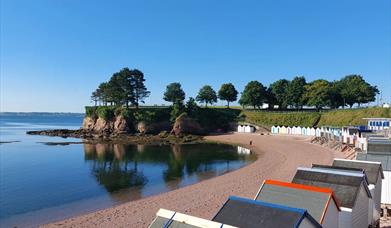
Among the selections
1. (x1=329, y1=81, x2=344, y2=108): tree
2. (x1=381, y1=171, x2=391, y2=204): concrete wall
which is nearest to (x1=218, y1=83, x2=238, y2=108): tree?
(x1=329, y1=81, x2=344, y2=108): tree

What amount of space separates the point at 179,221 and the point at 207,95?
3374 inches

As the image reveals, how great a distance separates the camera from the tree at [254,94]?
Result: 8519cm

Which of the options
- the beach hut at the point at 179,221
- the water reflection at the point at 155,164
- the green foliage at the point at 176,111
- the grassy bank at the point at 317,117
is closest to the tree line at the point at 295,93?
the green foliage at the point at 176,111

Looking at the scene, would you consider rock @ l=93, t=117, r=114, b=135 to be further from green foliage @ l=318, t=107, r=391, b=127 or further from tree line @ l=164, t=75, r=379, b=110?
green foliage @ l=318, t=107, r=391, b=127

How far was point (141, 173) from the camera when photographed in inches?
1234

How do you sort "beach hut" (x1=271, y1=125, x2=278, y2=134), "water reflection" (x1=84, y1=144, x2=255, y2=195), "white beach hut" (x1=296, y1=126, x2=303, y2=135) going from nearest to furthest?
"water reflection" (x1=84, y1=144, x2=255, y2=195)
"white beach hut" (x1=296, y1=126, x2=303, y2=135)
"beach hut" (x1=271, y1=125, x2=278, y2=134)

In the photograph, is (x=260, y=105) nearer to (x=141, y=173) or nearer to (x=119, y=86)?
(x=119, y=86)

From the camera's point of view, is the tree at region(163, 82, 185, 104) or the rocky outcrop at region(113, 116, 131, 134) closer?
the rocky outcrop at region(113, 116, 131, 134)

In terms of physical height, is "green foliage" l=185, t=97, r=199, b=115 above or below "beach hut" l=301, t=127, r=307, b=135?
above

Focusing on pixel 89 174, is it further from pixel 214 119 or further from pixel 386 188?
pixel 214 119

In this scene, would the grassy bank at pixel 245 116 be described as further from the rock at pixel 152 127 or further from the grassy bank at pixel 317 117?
the rock at pixel 152 127

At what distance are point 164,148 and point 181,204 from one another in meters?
31.5

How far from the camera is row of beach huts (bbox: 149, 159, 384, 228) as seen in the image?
6547 millimetres

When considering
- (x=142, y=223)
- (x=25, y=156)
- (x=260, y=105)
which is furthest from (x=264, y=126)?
(x=142, y=223)
